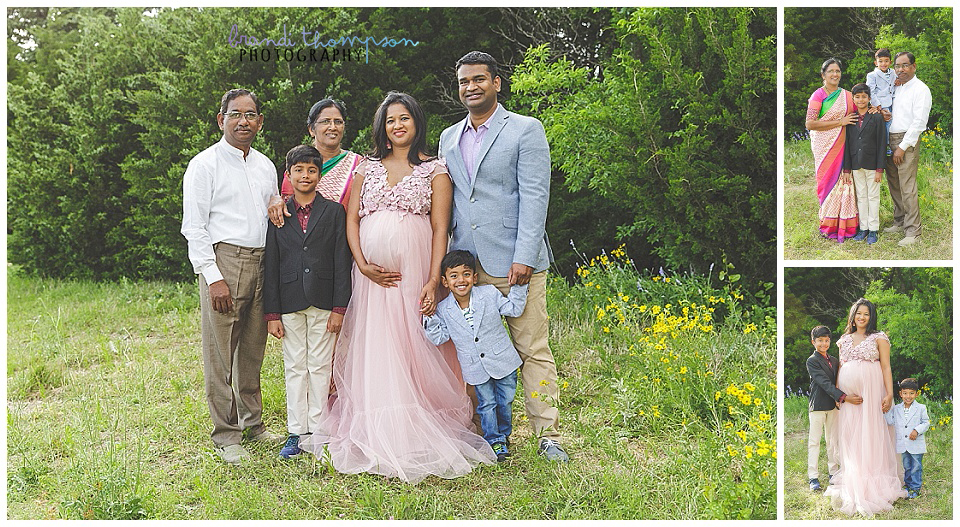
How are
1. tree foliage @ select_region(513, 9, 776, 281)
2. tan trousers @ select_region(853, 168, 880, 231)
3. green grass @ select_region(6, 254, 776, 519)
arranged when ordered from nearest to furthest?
green grass @ select_region(6, 254, 776, 519)
tan trousers @ select_region(853, 168, 880, 231)
tree foliage @ select_region(513, 9, 776, 281)

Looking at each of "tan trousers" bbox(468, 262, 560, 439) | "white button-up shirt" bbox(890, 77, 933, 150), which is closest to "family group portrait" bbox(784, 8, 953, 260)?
"white button-up shirt" bbox(890, 77, 933, 150)

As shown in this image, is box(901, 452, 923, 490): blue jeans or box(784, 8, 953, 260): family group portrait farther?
box(784, 8, 953, 260): family group portrait

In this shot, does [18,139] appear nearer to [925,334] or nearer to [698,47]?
[698,47]

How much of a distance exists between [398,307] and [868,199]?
8.12ft

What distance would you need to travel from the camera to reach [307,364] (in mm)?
4484

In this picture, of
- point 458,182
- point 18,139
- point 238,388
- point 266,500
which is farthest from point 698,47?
point 18,139

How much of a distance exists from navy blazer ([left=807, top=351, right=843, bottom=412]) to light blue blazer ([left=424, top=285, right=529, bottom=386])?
1.41 metres

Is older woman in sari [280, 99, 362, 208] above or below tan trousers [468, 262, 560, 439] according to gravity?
above

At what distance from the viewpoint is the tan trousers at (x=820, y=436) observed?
3.70 m

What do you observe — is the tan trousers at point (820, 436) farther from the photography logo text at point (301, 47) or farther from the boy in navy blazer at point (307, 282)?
the photography logo text at point (301, 47)

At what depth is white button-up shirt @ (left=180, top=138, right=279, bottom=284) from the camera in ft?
14.0

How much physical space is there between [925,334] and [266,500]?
3095 millimetres

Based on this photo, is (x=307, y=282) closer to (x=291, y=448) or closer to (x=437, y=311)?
(x=437, y=311)

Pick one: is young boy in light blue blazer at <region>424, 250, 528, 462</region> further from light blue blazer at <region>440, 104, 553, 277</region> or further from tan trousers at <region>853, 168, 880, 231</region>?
tan trousers at <region>853, 168, 880, 231</region>
